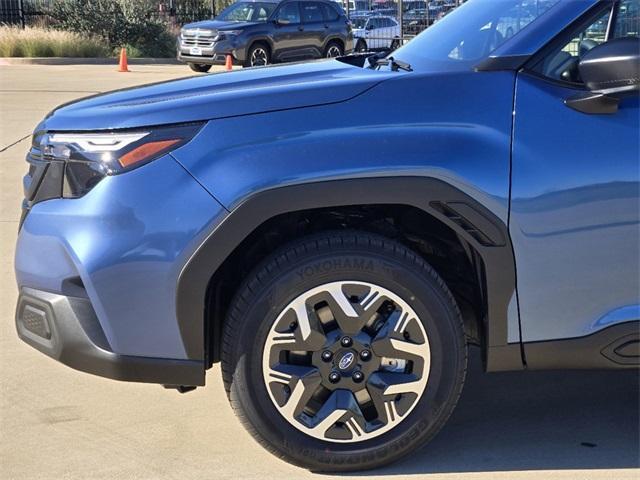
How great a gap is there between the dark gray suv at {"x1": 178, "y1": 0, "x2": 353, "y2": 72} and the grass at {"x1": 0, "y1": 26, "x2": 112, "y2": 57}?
3.86 meters

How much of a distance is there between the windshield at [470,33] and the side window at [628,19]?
0.99 ft

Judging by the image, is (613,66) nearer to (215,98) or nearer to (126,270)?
(215,98)

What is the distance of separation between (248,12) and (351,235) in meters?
20.0

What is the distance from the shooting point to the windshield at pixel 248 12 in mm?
22312

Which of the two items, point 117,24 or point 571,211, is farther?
point 117,24

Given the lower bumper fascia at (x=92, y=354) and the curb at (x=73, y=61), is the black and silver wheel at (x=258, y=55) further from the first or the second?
the lower bumper fascia at (x=92, y=354)

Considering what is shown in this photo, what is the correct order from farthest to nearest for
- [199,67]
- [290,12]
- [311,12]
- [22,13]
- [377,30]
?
[22,13]
[311,12]
[377,30]
[199,67]
[290,12]

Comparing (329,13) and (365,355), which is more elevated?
(329,13)

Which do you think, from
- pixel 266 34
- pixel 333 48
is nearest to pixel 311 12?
pixel 333 48

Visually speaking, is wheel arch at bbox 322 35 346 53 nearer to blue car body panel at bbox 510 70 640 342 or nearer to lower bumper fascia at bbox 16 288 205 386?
blue car body panel at bbox 510 70 640 342

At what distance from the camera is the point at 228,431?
3.88 meters

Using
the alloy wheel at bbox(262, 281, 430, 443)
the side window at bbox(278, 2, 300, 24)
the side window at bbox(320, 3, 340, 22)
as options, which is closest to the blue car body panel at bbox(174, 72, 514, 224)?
the alloy wheel at bbox(262, 281, 430, 443)

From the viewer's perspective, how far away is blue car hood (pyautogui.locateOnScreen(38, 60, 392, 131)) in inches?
129

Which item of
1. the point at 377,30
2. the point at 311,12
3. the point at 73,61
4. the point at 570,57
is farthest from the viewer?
the point at 73,61
